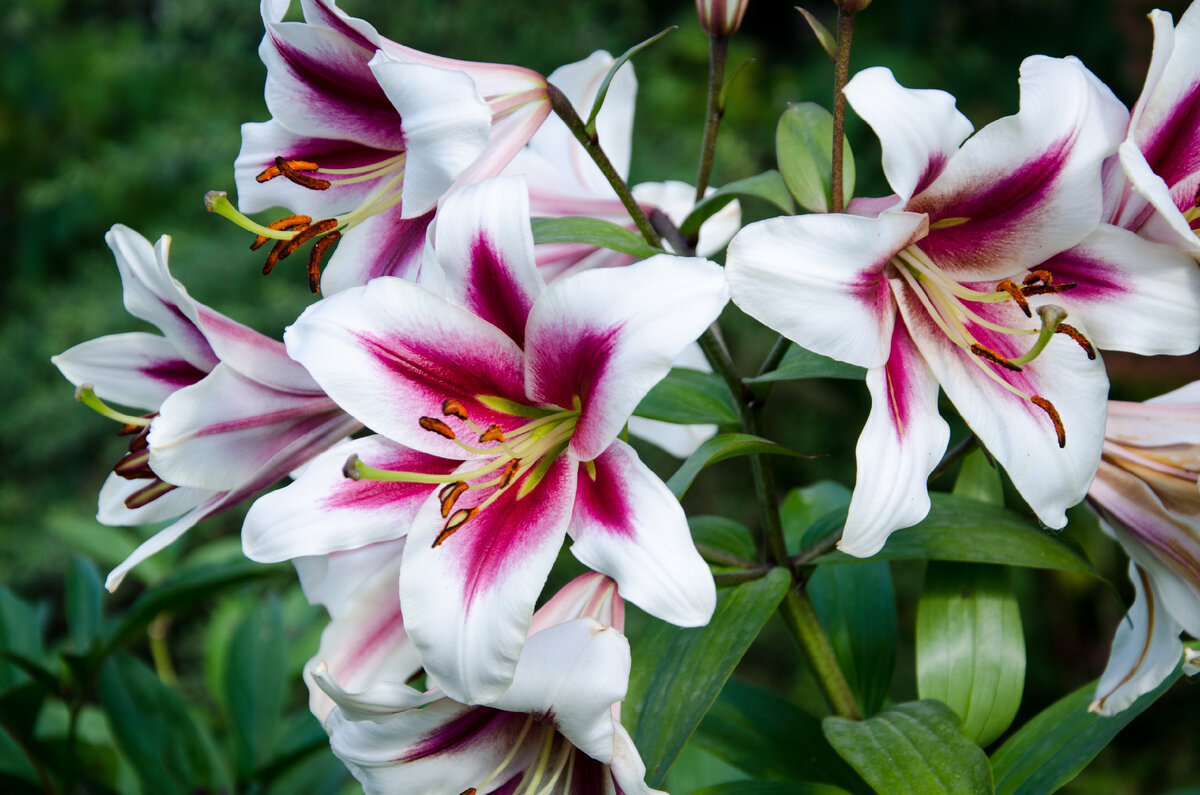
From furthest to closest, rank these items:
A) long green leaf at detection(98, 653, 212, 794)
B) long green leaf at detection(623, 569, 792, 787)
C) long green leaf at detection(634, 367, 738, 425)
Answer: long green leaf at detection(98, 653, 212, 794)
long green leaf at detection(634, 367, 738, 425)
long green leaf at detection(623, 569, 792, 787)

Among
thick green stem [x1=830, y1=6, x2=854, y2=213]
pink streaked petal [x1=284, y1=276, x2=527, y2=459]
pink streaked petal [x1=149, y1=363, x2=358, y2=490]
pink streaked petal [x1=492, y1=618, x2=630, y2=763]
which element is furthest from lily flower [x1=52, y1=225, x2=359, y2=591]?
thick green stem [x1=830, y1=6, x2=854, y2=213]

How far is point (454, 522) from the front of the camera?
0.47 meters

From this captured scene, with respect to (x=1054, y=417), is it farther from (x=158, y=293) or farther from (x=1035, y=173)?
(x=158, y=293)

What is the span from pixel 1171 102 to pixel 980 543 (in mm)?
265

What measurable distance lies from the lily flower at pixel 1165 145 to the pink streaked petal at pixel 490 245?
0.87 ft

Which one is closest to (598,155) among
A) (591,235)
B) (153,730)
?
(591,235)

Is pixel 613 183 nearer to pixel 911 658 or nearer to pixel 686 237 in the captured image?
pixel 686 237

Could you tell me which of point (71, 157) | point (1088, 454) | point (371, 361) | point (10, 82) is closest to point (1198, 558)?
point (1088, 454)

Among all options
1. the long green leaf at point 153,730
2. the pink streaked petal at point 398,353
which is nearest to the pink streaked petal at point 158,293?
the pink streaked petal at point 398,353

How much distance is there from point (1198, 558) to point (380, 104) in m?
0.51

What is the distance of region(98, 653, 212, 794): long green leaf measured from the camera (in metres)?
0.77

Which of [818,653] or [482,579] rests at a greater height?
[482,579]

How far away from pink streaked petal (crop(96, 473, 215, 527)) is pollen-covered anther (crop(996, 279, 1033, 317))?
1.48 feet

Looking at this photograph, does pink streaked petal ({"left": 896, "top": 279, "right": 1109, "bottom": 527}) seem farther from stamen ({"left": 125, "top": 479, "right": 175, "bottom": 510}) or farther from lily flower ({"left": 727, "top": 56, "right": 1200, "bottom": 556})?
stamen ({"left": 125, "top": 479, "right": 175, "bottom": 510})
